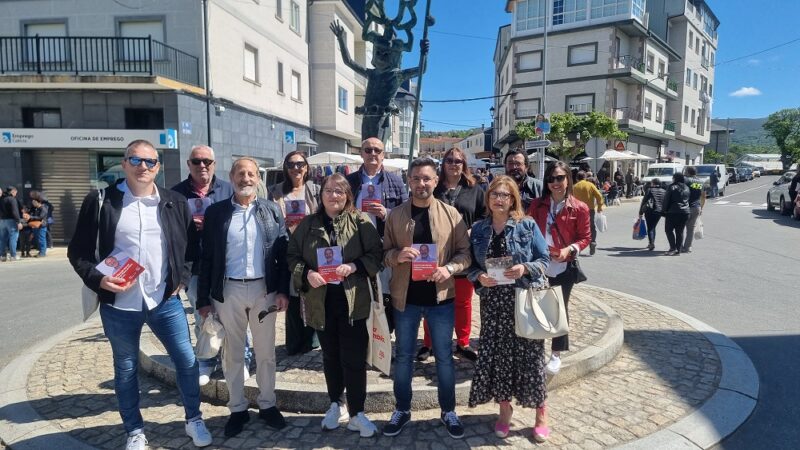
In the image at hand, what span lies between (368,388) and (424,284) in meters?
1.15

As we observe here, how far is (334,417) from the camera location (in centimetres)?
352

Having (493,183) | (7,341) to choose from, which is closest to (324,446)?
(493,183)

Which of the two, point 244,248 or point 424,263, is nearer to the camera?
point 424,263

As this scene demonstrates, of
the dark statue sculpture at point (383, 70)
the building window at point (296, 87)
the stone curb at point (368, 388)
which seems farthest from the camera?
the building window at point (296, 87)

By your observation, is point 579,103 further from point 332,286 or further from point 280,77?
point 332,286

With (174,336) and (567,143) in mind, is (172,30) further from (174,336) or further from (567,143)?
(567,143)

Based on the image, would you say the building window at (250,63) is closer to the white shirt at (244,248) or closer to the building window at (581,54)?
the white shirt at (244,248)

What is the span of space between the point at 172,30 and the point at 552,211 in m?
15.3

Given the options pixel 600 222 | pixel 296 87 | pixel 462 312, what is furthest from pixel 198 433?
pixel 296 87

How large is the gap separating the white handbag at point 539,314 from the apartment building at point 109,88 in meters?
13.5

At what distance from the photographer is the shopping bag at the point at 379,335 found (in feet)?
11.0

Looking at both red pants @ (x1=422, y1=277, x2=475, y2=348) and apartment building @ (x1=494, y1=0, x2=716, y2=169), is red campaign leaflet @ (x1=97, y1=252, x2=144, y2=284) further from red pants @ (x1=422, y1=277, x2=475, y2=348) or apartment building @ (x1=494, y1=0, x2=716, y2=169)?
apartment building @ (x1=494, y1=0, x2=716, y2=169)

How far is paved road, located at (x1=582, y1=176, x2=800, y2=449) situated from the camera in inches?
151

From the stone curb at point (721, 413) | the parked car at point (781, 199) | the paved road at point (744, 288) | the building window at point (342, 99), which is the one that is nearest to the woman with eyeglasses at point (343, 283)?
the stone curb at point (721, 413)
